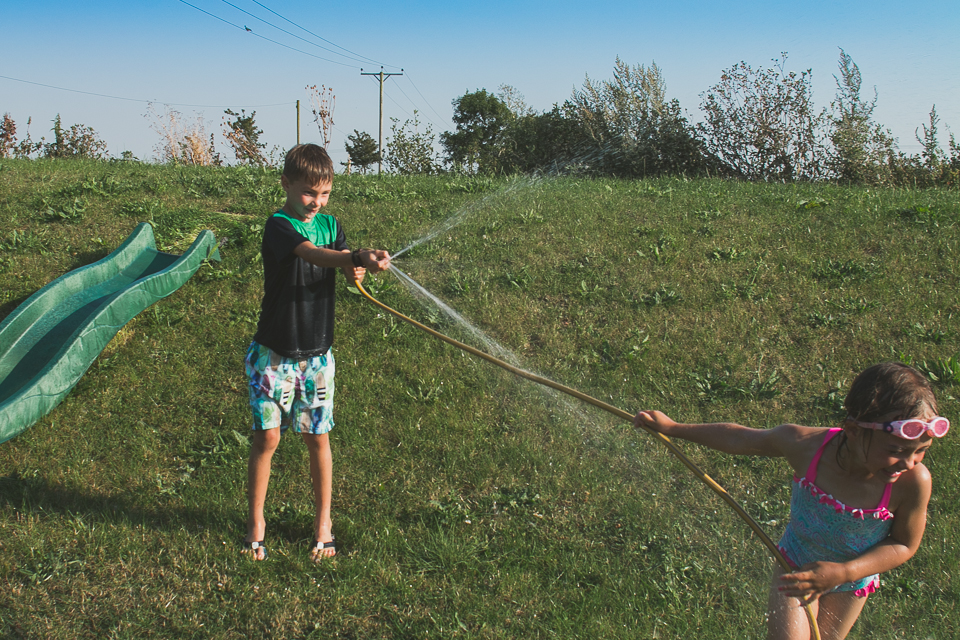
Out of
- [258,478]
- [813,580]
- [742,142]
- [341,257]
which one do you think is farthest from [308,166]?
[742,142]

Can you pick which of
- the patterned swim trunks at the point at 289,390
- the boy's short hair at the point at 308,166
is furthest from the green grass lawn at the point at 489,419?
the boy's short hair at the point at 308,166

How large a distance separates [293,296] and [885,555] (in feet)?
8.33

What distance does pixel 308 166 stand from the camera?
317 cm

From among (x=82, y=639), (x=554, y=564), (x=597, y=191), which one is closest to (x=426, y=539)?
(x=554, y=564)

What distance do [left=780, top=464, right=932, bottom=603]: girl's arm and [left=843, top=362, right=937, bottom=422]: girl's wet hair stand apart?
23cm

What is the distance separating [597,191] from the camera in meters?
8.64

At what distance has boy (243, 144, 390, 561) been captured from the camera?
320cm

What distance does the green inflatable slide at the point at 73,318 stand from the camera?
4.49m

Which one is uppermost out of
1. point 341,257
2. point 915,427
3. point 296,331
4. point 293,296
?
point 341,257

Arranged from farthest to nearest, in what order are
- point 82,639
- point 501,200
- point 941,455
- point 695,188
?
point 695,188
point 501,200
point 941,455
point 82,639

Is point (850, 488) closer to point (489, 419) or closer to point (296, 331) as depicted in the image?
point (296, 331)

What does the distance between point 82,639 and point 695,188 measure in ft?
26.1

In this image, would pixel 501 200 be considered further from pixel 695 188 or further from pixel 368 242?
pixel 695 188

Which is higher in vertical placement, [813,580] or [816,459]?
[816,459]
